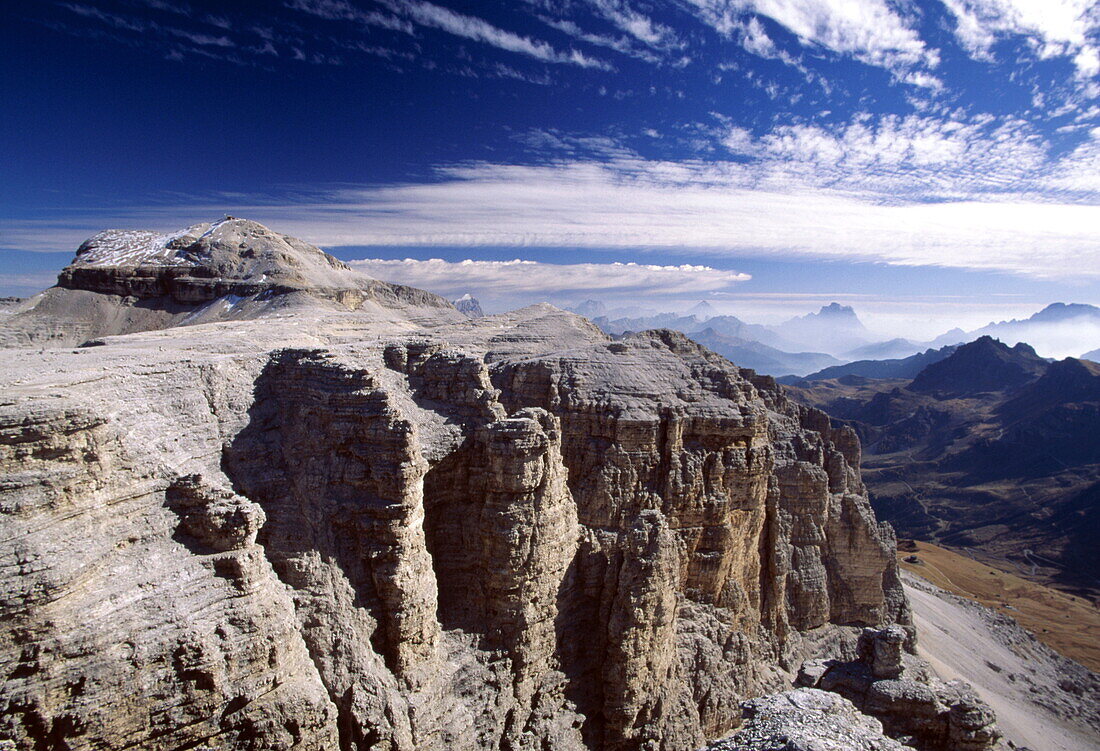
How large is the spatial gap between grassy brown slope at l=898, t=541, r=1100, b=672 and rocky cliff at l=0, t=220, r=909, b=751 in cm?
4030

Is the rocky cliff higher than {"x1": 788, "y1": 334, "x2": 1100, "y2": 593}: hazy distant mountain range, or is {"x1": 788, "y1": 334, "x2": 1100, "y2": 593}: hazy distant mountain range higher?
the rocky cliff

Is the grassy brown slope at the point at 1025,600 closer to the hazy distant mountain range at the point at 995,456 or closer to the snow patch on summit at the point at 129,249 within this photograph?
the hazy distant mountain range at the point at 995,456

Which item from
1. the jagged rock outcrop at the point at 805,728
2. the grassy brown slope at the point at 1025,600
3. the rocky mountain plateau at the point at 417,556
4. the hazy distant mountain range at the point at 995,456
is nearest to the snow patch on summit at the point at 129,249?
the rocky mountain plateau at the point at 417,556

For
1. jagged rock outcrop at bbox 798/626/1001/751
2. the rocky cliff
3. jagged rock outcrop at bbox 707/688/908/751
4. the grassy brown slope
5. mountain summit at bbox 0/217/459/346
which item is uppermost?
mountain summit at bbox 0/217/459/346

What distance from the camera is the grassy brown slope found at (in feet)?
181

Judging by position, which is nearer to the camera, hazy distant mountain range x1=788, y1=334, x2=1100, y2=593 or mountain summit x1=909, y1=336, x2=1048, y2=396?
hazy distant mountain range x1=788, y1=334, x2=1100, y2=593

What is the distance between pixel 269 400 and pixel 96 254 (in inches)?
2212

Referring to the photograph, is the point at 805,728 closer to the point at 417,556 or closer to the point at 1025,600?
the point at 417,556

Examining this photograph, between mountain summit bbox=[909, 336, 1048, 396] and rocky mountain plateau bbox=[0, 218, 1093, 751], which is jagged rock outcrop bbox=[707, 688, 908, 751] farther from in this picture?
mountain summit bbox=[909, 336, 1048, 396]

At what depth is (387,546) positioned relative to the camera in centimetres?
1525

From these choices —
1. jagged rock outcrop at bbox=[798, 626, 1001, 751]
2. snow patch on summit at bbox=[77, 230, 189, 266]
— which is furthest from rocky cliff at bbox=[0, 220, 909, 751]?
snow patch on summit at bbox=[77, 230, 189, 266]

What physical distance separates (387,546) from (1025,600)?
79.8 m

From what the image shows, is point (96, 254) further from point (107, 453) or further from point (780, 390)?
point (780, 390)

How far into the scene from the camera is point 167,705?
1020cm
